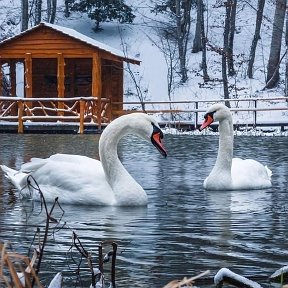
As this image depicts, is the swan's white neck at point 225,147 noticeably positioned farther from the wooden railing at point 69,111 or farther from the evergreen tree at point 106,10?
the evergreen tree at point 106,10

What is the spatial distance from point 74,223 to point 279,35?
123ft

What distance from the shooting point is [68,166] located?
9484 millimetres

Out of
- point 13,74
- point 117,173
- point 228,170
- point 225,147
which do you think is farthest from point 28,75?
point 117,173

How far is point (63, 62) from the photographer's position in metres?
35.4

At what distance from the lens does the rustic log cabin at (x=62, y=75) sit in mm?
33250

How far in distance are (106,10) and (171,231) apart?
49.5 metres

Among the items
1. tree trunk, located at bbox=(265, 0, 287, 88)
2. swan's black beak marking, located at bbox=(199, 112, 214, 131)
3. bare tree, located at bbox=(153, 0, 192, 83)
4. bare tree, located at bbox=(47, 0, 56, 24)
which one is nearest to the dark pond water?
swan's black beak marking, located at bbox=(199, 112, 214, 131)

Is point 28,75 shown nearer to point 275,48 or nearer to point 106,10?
point 275,48

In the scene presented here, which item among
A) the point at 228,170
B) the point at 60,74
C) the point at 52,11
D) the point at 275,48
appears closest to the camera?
the point at 228,170

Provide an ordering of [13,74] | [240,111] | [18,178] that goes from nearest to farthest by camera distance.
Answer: [18,178] < [13,74] < [240,111]

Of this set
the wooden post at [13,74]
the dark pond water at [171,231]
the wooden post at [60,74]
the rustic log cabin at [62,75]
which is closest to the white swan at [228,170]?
the dark pond water at [171,231]

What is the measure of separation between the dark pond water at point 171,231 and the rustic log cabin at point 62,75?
19.9 m

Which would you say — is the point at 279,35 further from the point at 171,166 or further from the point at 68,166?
the point at 68,166

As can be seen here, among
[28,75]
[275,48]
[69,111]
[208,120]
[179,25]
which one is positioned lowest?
[69,111]
